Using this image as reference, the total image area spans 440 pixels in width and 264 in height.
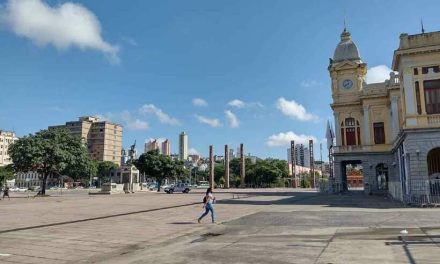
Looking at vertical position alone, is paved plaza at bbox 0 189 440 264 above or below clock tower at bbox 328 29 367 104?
below

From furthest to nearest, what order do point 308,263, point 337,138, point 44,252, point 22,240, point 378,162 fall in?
1. point 337,138
2. point 378,162
3. point 22,240
4. point 44,252
5. point 308,263

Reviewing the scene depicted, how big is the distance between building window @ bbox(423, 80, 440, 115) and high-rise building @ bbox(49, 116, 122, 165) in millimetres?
162465

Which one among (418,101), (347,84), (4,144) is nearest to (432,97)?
(418,101)

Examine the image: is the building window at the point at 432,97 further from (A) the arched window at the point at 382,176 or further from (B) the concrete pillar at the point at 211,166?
(B) the concrete pillar at the point at 211,166

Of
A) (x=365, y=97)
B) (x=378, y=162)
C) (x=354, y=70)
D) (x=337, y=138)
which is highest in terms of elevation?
(x=354, y=70)

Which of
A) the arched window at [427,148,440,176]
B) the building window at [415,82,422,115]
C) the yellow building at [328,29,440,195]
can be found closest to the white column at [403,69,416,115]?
the building window at [415,82,422,115]

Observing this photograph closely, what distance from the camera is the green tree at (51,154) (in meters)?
46.6

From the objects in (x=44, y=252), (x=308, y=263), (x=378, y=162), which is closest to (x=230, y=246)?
(x=308, y=263)

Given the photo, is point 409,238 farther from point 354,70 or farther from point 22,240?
point 354,70

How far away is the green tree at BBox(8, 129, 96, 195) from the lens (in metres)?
46.6

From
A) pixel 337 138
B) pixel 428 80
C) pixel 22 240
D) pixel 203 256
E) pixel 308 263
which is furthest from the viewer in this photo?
pixel 337 138

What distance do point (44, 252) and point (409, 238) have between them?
10.5 m

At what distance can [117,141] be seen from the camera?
190 m

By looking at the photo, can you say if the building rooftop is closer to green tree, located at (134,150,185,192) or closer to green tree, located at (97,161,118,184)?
green tree, located at (134,150,185,192)
